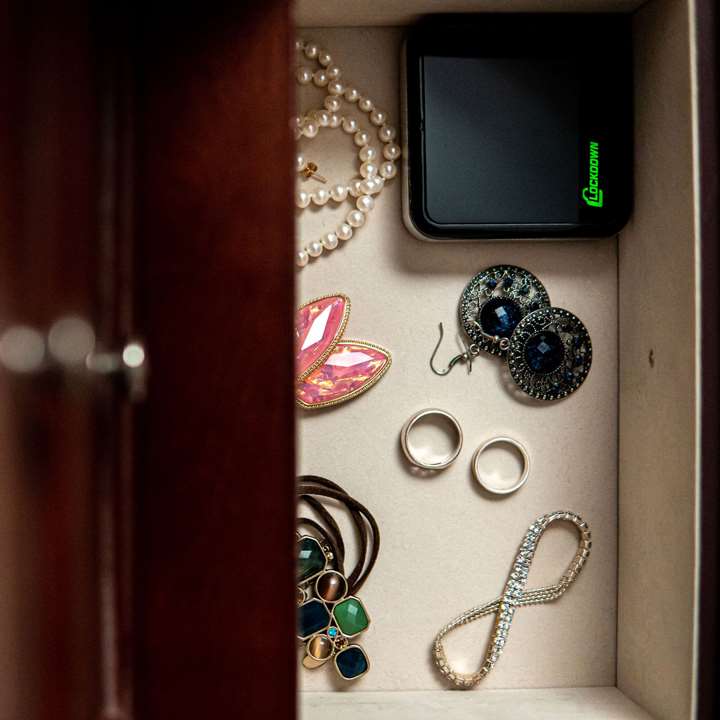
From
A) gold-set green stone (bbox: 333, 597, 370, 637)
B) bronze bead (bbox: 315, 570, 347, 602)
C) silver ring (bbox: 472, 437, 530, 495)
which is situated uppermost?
silver ring (bbox: 472, 437, 530, 495)

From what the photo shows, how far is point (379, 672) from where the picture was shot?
810 mm

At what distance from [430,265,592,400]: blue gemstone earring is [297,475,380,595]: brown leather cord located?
15 centimetres

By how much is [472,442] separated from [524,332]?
117mm

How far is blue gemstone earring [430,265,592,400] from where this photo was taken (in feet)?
2.68

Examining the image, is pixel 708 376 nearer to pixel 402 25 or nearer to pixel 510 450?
pixel 510 450

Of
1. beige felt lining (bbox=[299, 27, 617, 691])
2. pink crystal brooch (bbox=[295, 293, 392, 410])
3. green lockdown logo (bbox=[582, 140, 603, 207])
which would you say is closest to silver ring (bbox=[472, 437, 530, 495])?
beige felt lining (bbox=[299, 27, 617, 691])

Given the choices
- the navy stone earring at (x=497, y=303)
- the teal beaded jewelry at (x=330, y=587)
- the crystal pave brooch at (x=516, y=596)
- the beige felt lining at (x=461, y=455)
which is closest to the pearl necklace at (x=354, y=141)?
the beige felt lining at (x=461, y=455)

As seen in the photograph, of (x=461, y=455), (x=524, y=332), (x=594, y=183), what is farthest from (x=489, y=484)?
(x=594, y=183)

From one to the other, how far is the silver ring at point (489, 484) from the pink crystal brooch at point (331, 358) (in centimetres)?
12

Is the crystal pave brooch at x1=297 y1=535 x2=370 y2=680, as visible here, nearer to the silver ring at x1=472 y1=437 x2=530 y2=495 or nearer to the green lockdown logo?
the silver ring at x1=472 y1=437 x2=530 y2=495

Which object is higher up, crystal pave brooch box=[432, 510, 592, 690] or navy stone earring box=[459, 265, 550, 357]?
navy stone earring box=[459, 265, 550, 357]

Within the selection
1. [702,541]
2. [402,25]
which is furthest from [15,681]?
[402,25]

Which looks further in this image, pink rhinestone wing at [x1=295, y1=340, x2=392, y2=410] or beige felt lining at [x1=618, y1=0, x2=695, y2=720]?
pink rhinestone wing at [x1=295, y1=340, x2=392, y2=410]

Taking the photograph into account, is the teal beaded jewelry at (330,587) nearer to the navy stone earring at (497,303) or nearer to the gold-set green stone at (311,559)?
the gold-set green stone at (311,559)
